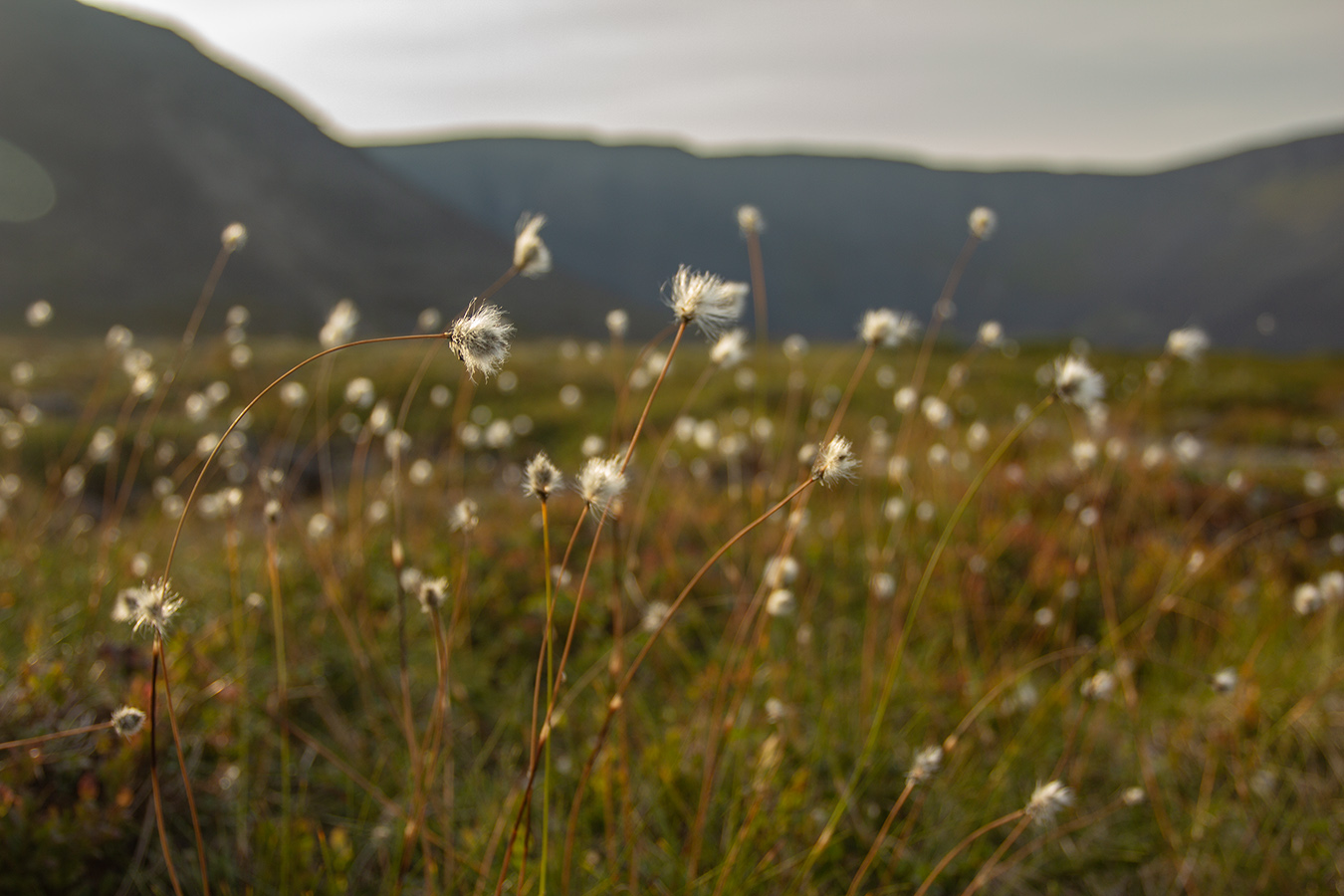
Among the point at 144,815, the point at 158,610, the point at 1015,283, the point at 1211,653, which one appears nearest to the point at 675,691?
the point at 144,815

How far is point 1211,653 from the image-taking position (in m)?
3.98

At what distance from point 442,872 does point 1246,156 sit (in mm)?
188958

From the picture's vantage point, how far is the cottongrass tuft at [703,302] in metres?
1.09

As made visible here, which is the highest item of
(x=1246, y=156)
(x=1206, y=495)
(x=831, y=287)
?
(x=1246, y=156)

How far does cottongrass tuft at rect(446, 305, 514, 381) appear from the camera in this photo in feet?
3.16

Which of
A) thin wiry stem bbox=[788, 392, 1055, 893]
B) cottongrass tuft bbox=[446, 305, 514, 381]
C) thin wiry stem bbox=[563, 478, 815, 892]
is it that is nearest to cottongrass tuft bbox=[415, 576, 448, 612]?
thin wiry stem bbox=[563, 478, 815, 892]

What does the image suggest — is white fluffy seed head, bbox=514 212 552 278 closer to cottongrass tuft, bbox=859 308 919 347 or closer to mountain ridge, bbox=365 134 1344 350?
cottongrass tuft, bbox=859 308 919 347

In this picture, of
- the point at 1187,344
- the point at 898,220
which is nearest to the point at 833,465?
the point at 1187,344

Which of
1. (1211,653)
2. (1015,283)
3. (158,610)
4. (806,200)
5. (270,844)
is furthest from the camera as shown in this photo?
(806,200)

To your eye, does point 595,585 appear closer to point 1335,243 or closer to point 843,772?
point 843,772

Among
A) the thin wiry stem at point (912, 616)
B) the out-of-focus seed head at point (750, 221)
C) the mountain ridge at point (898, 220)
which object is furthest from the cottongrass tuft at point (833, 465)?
→ the mountain ridge at point (898, 220)

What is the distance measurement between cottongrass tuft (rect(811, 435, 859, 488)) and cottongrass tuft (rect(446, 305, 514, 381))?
48cm

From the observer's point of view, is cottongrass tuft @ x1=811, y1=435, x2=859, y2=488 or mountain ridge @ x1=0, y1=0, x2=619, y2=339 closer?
cottongrass tuft @ x1=811, y1=435, x2=859, y2=488

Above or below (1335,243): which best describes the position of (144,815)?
below
